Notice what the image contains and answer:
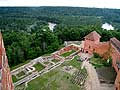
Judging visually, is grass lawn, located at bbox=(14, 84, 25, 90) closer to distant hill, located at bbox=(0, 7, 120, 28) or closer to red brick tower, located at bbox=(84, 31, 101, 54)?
red brick tower, located at bbox=(84, 31, 101, 54)

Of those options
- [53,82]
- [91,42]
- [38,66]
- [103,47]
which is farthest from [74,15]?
[53,82]

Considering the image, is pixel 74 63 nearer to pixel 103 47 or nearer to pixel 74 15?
pixel 103 47

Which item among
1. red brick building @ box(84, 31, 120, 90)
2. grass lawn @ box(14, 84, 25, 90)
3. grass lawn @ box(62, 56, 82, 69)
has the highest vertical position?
red brick building @ box(84, 31, 120, 90)

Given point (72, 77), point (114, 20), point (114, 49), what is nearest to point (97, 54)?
point (114, 49)

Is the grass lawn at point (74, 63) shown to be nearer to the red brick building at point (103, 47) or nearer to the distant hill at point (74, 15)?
the red brick building at point (103, 47)

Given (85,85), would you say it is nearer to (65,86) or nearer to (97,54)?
(65,86)

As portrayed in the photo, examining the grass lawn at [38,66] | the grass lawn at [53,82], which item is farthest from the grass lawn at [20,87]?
the grass lawn at [38,66]

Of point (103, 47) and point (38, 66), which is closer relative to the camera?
point (38, 66)

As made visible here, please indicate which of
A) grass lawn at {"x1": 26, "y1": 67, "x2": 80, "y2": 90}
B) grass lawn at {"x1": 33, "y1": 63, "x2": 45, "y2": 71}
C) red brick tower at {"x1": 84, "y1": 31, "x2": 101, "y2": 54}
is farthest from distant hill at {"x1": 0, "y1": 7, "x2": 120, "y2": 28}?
grass lawn at {"x1": 26, "y1": 67, "x2": 80, "y2": 90}
